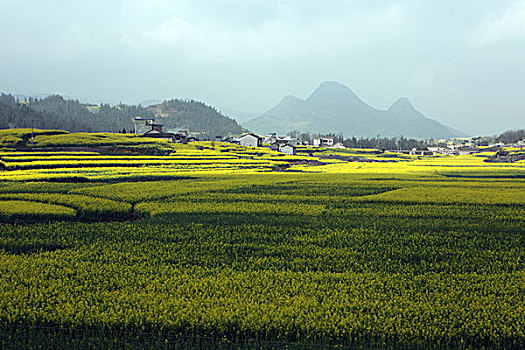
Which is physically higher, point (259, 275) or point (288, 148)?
point (288, 148)

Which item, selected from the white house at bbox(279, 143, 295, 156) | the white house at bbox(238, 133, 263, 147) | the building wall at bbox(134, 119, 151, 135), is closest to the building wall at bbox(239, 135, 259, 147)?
the white house at bbox(238, 133, 263, 147)

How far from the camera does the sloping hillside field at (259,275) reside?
875 cm

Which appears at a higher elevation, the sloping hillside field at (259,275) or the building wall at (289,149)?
the building wall at (289,149)

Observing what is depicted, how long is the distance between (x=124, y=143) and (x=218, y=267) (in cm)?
6422

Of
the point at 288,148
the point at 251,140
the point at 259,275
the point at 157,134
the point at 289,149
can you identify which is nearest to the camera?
the point at 259,275

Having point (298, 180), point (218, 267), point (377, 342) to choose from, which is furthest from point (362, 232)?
point (298, 180)

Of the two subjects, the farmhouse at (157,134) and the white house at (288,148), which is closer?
the farmhouse at (157,134)

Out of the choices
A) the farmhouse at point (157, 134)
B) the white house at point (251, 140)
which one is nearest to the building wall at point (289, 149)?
the white house at point (251, 140)

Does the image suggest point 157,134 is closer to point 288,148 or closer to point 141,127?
point 288,148

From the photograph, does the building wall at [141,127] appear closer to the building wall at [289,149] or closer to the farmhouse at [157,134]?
the farmhouse at [157,134]

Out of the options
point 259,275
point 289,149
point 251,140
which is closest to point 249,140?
point 251,140

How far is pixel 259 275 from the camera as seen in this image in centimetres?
1200

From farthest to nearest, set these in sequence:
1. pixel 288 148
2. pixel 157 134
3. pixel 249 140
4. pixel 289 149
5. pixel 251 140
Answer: pixel 249 140
pixel 251 140
pixel 288 148
pixel 289 149
pixel 157 134

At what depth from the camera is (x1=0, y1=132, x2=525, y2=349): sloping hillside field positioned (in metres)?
8.75
